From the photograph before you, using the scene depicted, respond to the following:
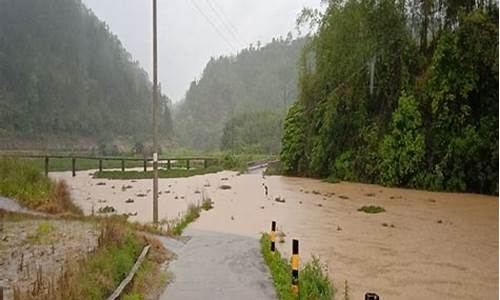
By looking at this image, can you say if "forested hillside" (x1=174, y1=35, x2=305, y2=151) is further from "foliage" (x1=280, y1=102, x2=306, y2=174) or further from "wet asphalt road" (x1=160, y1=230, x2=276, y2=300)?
"wet asphalt road" (x1=160, y1=230, x2=276, y2=300)

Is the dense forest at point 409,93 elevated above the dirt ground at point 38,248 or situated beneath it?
elevated above

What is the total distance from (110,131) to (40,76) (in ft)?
58.4

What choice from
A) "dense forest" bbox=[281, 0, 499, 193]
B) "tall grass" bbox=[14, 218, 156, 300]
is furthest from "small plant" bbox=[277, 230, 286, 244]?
"dense forest" bbox=[281, 0, 499, 193]

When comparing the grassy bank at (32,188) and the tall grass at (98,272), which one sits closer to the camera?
the tall grass at (98,272)

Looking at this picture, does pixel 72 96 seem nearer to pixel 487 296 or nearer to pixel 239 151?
pixel 239 151

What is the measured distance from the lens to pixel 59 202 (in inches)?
784

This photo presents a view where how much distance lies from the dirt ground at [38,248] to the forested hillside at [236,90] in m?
118

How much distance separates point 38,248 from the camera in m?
11.3

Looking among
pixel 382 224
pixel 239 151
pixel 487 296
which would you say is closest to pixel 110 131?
pixel 239 151

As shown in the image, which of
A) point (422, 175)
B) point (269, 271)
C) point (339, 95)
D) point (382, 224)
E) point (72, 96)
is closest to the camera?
point (269, 271)

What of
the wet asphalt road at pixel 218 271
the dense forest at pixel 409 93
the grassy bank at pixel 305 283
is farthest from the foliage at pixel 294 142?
the grassy bank at pixel 305 283

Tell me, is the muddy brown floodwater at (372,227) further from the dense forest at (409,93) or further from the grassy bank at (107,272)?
the grassy bank at (107,272)

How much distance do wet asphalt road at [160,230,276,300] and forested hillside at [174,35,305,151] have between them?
118395mm

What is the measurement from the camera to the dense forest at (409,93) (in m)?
25.8
